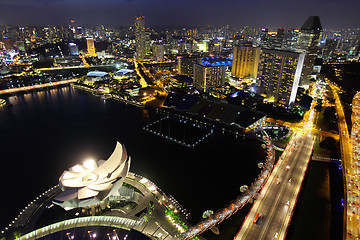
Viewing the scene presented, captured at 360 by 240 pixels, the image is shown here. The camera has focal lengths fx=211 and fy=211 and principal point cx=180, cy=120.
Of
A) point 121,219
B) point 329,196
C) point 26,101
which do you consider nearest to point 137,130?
point 121,219

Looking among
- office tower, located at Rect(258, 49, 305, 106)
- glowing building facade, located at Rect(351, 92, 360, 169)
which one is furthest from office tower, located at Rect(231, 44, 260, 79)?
glowing building facade, located at Rect(351, 92, 360, 169)

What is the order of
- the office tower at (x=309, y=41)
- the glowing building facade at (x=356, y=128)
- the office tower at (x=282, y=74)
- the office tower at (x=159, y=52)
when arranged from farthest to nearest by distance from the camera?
the office tower at (x=159, y=52), the office tower at (x=309, y=41), the office tower at (x=282, y=74), the glowing building facade at (x=356, y=128)

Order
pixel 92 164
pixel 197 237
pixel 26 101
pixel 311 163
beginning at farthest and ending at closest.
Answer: pixel 26 101
pixel 311 163
pixel 92 164
pixel 197 237

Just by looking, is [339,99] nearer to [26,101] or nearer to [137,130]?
[137,130]

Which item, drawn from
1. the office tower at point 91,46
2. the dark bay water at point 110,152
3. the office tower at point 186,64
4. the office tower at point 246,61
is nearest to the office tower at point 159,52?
the office tower at point 186,64

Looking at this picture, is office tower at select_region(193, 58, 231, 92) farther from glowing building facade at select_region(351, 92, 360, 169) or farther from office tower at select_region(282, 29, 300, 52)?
glowing building facade at select_region(351, 92, 360, 169)

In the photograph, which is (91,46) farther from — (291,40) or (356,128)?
A: (356,128)

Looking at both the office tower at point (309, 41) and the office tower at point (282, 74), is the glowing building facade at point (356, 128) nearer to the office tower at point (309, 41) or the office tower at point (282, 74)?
the office tower at point (282, 74)
